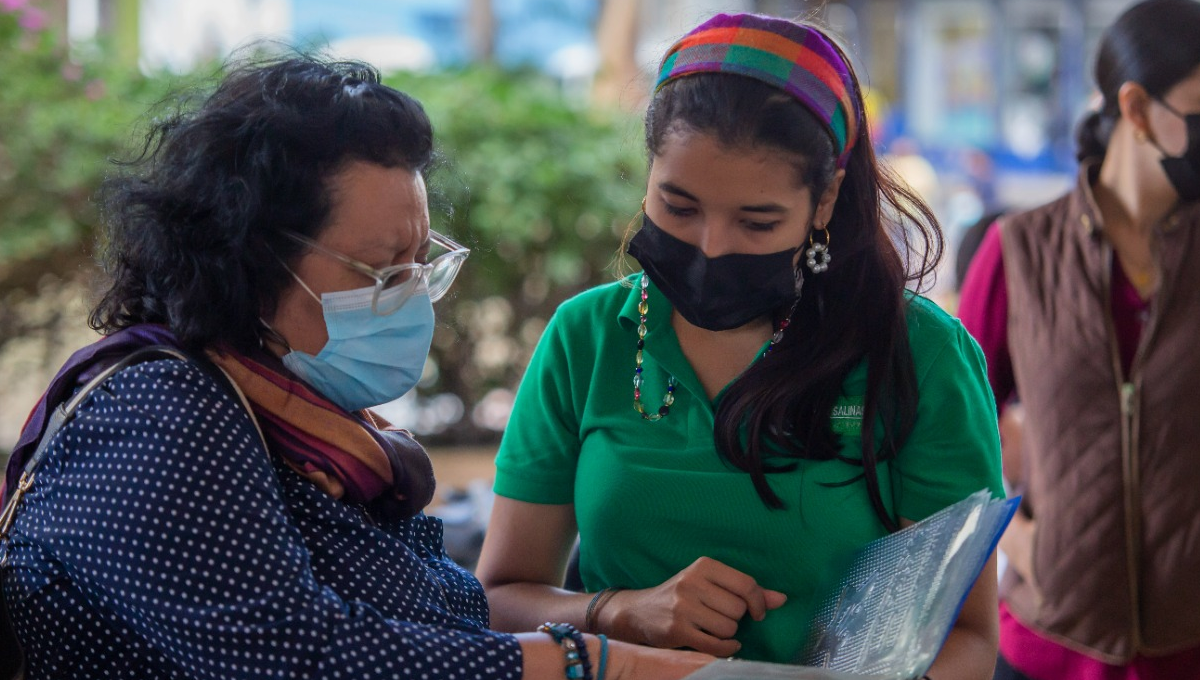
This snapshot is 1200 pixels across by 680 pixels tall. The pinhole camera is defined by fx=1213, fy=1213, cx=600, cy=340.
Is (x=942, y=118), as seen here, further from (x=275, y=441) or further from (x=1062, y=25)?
(x=275, y=441)

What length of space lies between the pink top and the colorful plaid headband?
88 centimetres

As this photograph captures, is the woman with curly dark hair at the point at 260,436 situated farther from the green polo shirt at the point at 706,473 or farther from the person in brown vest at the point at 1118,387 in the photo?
the person in brown vest at the point at 1118,387

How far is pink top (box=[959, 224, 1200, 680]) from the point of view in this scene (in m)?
2.32

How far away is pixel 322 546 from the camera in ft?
5.08

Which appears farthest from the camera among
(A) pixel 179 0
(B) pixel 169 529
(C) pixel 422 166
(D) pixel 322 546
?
(A) pixel 179 0

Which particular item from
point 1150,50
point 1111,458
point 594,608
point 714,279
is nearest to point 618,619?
point 594,608

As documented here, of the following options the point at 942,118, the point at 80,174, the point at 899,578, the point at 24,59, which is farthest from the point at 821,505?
the point at 942,118

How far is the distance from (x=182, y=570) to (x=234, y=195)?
496 mm

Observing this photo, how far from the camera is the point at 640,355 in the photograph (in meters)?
1.93

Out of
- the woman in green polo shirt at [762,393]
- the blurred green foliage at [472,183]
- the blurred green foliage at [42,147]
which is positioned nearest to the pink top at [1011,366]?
the woman in green polo shirt at [762,393]

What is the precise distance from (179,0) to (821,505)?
38.2 feet

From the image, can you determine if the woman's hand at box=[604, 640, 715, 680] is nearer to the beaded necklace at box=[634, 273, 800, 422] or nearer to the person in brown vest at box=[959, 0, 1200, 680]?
the beaded necklace at box=[634, 273, 800, 422]

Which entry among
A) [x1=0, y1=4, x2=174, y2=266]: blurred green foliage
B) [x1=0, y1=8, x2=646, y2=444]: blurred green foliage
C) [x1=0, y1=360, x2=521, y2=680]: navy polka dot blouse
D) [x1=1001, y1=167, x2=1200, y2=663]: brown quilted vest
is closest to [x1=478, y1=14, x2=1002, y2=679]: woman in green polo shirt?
[x1=0, y1=360, x2=521, y2=680]: navy polka dot blouse

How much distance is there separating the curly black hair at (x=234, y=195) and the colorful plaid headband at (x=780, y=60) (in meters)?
0.47
